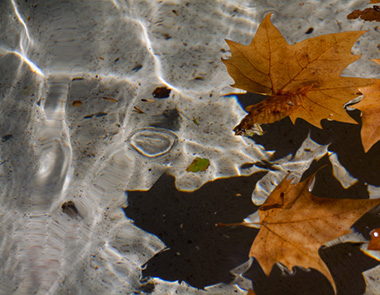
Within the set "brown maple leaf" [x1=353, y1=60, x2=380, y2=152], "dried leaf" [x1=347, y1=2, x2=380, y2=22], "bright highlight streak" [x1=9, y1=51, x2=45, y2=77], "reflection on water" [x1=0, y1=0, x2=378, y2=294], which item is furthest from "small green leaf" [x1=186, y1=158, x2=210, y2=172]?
"dried leaf" [x1=347, y1=2, x2=380, y2=22]

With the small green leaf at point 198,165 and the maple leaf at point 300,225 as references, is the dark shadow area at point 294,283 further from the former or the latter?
the small green leaf at point 198,165

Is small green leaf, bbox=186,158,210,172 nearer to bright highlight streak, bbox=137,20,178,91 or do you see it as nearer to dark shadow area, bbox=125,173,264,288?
dark shadow area, bbox=125,173,264,288

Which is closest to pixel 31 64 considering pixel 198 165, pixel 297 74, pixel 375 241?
pixel 198 165

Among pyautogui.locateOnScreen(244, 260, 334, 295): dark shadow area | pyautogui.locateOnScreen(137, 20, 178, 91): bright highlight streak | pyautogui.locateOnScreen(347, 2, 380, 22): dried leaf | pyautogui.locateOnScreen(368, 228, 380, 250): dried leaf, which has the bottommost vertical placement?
pyautogui.locateOnScreen(244, 260, 334, 295): dark shadow area

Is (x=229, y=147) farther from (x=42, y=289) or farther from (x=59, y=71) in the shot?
(x=42, y=289)

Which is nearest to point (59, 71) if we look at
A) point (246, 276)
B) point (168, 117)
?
point (168, 117)

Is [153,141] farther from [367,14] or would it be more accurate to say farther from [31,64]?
[367,14]

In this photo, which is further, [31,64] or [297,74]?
[31,64]
